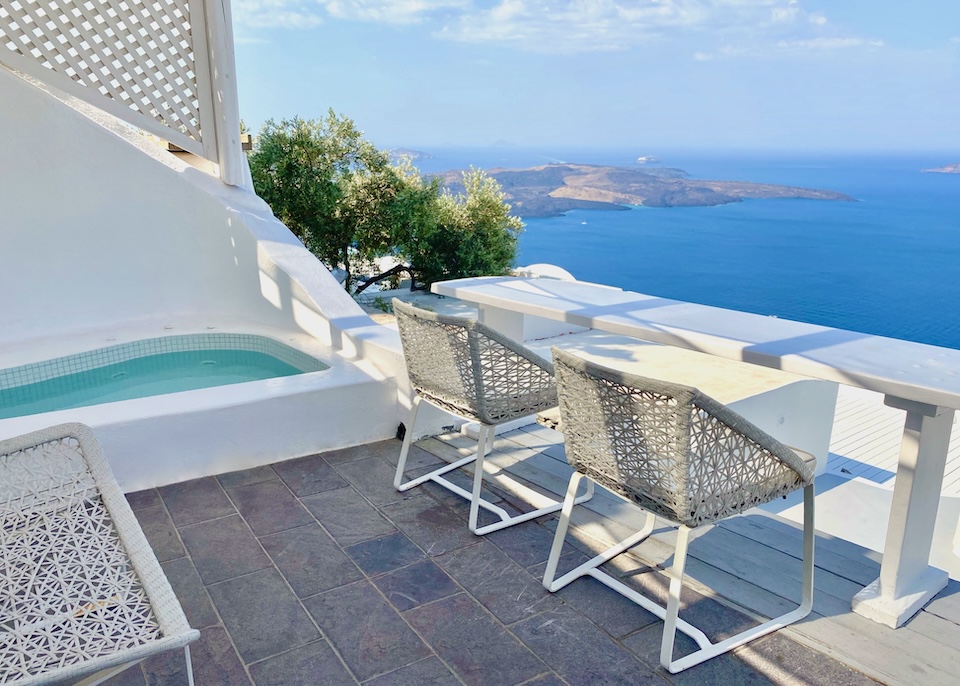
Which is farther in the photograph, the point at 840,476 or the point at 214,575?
the point at 840,476

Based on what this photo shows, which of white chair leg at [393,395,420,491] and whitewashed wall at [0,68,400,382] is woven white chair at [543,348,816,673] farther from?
whitewashed wall at [0,68,400,382]

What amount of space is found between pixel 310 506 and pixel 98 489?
1036 millimetres

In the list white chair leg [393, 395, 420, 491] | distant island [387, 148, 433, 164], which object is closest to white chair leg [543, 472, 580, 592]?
white chair leg [393, 395, 420, 491]

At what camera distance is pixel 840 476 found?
827 cm

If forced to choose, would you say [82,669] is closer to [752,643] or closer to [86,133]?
[752,643]

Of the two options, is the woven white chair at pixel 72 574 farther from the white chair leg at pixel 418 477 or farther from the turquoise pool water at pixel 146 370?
the turquoise pool water at pixel 146 370

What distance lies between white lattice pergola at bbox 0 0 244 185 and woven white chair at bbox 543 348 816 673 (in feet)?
13.7

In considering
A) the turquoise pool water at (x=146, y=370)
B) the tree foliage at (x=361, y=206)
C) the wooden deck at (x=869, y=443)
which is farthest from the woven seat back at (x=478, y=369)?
the tree foliage at (x=361, y=206)

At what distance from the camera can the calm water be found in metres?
4.18

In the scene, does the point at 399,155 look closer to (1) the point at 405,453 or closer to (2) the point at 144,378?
(2) the point at 144,378

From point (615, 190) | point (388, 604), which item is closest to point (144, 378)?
point (388, 604)

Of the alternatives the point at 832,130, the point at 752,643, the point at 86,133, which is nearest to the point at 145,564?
the point at 752,643

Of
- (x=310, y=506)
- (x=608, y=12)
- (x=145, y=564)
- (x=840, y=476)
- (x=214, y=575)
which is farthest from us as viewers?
(x=608, y=12)

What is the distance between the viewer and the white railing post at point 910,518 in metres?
2.03
